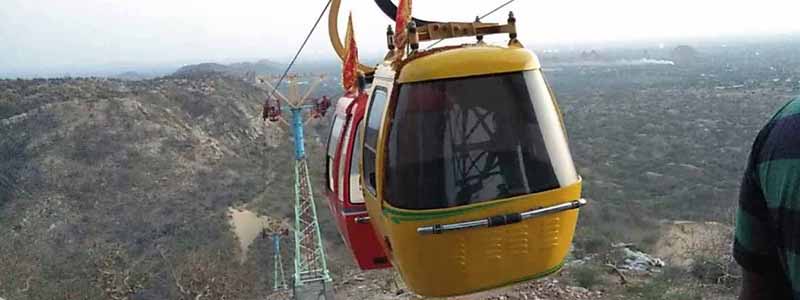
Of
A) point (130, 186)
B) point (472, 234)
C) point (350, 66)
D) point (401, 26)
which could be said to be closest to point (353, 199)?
point (350, 66)

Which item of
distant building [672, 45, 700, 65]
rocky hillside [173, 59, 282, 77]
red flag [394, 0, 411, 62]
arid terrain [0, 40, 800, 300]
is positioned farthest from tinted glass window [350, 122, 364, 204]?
distant building [672, 45, 700, 65]

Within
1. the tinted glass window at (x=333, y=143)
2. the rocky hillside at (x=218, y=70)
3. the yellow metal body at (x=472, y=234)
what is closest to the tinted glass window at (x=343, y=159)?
the tinted glass window at (x=333, y=143)

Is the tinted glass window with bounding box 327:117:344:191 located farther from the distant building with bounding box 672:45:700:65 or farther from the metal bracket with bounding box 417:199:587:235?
the distant building with bounding box 672:45:700:65

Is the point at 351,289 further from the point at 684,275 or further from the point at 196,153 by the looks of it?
the point at 196,153

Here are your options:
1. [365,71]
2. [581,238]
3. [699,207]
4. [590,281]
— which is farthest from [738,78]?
[365,71]

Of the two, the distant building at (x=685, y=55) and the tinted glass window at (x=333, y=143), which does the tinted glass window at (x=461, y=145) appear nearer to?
the tinted glass window at (x=333, y=143)
